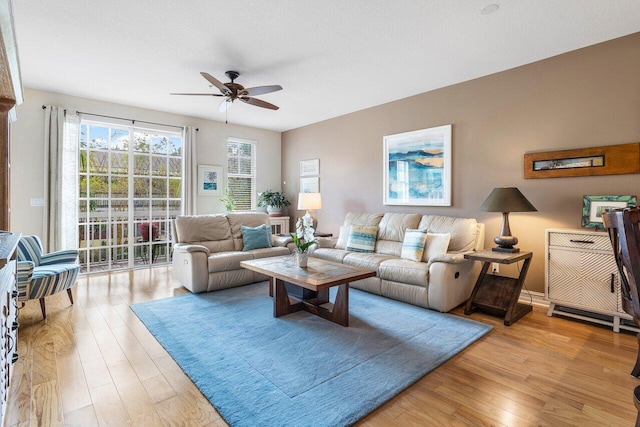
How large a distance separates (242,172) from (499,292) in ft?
16.3

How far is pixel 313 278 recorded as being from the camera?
280 centimetres

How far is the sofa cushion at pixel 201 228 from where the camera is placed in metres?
4.45

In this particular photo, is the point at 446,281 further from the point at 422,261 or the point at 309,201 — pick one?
the point at 309,201

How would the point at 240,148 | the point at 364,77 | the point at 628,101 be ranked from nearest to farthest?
1. the point at 628,101
2. the point at 364,77
3. the point at 240,148

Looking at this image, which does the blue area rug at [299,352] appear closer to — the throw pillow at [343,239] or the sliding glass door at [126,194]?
the throw pillow at [343,239]

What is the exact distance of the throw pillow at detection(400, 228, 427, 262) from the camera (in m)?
3.73

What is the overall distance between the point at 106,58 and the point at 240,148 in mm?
3160

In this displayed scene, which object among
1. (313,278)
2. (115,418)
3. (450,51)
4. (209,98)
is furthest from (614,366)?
(209,98)

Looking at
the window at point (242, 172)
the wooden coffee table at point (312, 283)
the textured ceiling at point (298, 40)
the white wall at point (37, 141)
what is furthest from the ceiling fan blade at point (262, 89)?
the window at point (242, 172)

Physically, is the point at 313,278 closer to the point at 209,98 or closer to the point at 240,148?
the point at 209,98

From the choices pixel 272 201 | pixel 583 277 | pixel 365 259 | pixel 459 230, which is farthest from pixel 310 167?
pixel 583 277

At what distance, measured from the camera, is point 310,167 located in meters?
6.29

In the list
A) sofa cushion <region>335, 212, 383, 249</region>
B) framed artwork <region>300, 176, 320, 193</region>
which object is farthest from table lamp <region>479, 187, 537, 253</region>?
framed artwork <region>300, 176, 320, 193</region>

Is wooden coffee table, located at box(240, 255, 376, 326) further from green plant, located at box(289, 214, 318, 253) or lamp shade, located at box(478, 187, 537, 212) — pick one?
lamp shade, located at box(478, 187, 537, 212)
